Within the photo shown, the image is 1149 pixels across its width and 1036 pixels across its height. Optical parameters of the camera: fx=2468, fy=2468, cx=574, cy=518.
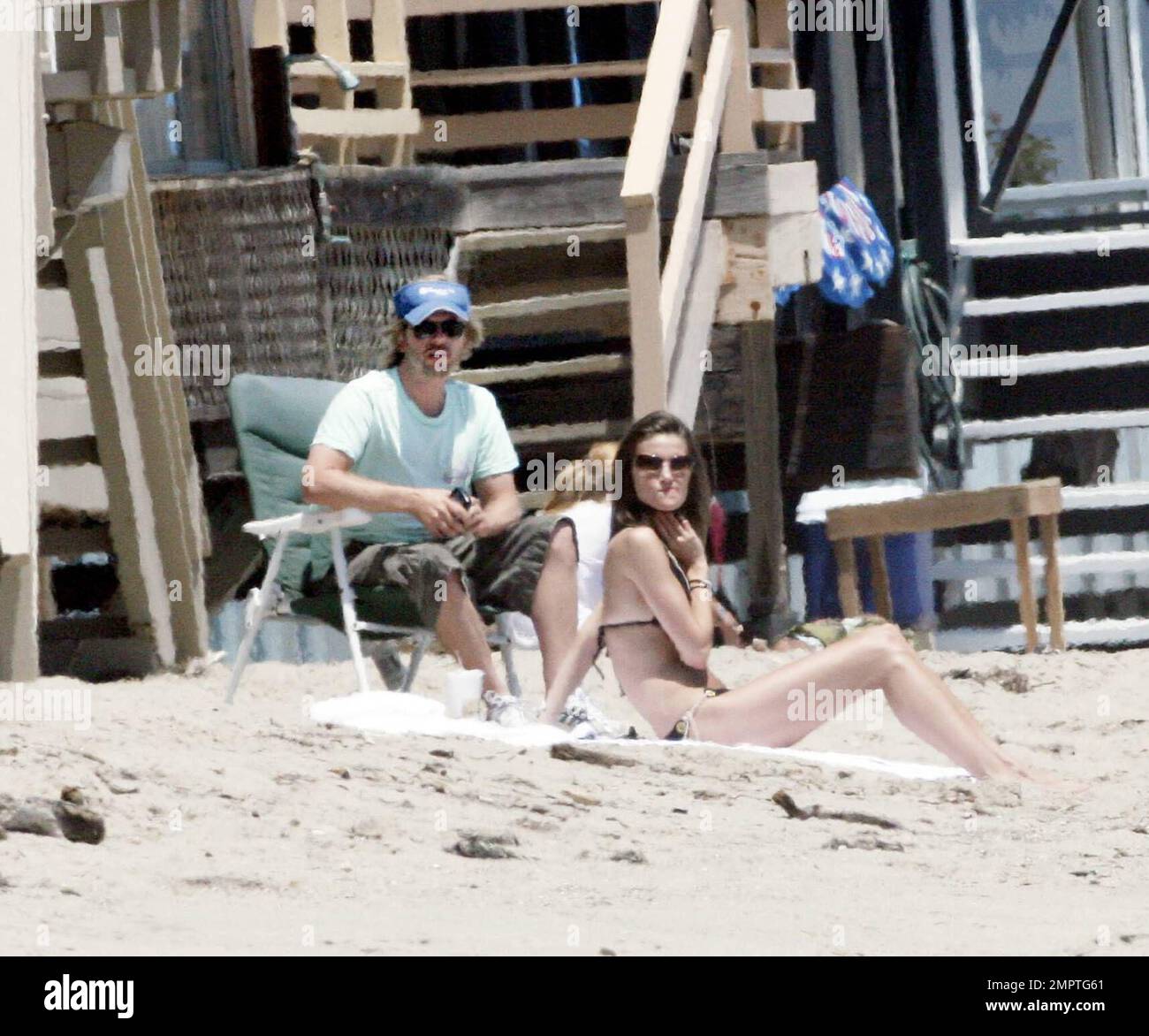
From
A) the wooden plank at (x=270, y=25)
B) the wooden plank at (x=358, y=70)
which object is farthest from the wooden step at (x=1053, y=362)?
the wooden plank at (x=270, y=25)

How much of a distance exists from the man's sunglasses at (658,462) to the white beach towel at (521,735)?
730mm

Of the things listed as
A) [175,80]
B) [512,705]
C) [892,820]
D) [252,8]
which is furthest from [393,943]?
[252,8]

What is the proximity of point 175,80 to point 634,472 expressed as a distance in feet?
6.98

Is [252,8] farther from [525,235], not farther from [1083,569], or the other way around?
[1083,569]

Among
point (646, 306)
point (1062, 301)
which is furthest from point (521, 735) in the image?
point (1062, 301)

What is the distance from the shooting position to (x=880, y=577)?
32.6 feet

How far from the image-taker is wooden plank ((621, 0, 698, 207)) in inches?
318

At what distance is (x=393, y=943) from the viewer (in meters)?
3.86

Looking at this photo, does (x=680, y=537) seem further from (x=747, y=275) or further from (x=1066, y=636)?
(x=1066, y=636)

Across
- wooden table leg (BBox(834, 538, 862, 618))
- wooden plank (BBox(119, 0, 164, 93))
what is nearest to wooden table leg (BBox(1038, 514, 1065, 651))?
wooden table leg (BBox(834, 538, 862, 618))

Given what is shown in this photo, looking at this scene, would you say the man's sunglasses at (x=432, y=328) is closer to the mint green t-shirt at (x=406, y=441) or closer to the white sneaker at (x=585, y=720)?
the mint green t-shirt at (x=406, y=441)

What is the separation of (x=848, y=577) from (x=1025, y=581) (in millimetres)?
705

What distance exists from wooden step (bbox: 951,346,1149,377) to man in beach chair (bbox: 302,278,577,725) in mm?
4349

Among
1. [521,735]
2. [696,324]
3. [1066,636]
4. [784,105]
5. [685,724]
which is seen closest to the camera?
[521,735]
